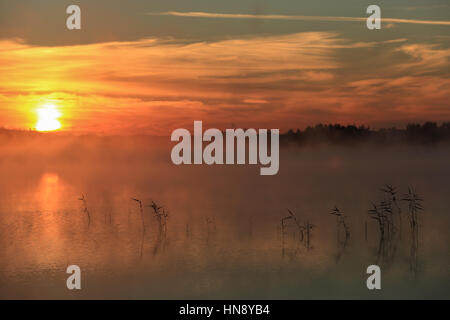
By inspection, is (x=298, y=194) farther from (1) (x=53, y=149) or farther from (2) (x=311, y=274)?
(1) (x=53, y=149)

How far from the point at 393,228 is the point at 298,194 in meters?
14.3

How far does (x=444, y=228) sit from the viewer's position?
20156mm

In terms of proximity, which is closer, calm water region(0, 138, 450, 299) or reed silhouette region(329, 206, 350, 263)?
calm water region(0, 138, 450, 299)

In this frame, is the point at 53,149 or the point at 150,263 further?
the point at 53,149

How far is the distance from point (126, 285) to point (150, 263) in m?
1.80

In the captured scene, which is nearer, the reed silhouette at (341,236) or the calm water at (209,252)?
the calm water at (209,252)

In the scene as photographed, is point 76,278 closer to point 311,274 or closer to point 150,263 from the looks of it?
point 150,263
